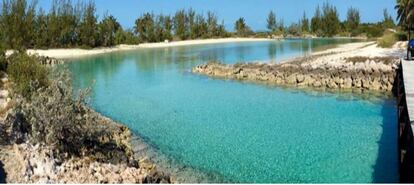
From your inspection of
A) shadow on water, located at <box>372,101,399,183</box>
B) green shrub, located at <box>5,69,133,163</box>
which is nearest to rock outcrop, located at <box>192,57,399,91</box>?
shadow on water, located at <box>372,101,399,183</box>

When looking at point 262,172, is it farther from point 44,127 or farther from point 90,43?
point 90,43

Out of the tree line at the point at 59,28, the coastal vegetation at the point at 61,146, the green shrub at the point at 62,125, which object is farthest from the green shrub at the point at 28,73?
the tree line at the point at 59,28

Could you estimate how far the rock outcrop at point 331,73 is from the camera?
22.8 m

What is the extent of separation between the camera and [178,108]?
18.5m

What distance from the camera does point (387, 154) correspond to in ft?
37.5

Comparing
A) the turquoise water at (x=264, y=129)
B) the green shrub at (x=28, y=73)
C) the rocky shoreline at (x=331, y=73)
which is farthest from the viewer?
the rocky shoreline at (x=331, y=73)

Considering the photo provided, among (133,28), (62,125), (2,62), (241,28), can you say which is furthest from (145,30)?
(62,125)

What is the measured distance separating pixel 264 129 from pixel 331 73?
1213 cm

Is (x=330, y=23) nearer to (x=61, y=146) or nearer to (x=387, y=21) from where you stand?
(x=387, y=21)

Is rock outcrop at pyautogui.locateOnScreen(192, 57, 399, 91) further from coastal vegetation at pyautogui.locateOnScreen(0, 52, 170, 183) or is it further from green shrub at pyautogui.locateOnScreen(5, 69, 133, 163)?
green shrub at pyautogui.locateOnScreen(5, 69, 133, 163)

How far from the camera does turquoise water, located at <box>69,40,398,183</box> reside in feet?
34.3

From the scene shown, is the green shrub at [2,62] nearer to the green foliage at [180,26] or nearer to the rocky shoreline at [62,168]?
the rocky shoreline at [62,168]

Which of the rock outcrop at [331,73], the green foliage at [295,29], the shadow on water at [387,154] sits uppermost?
the green foliage at [295,29]

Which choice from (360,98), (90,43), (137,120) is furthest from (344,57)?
(90,43)
